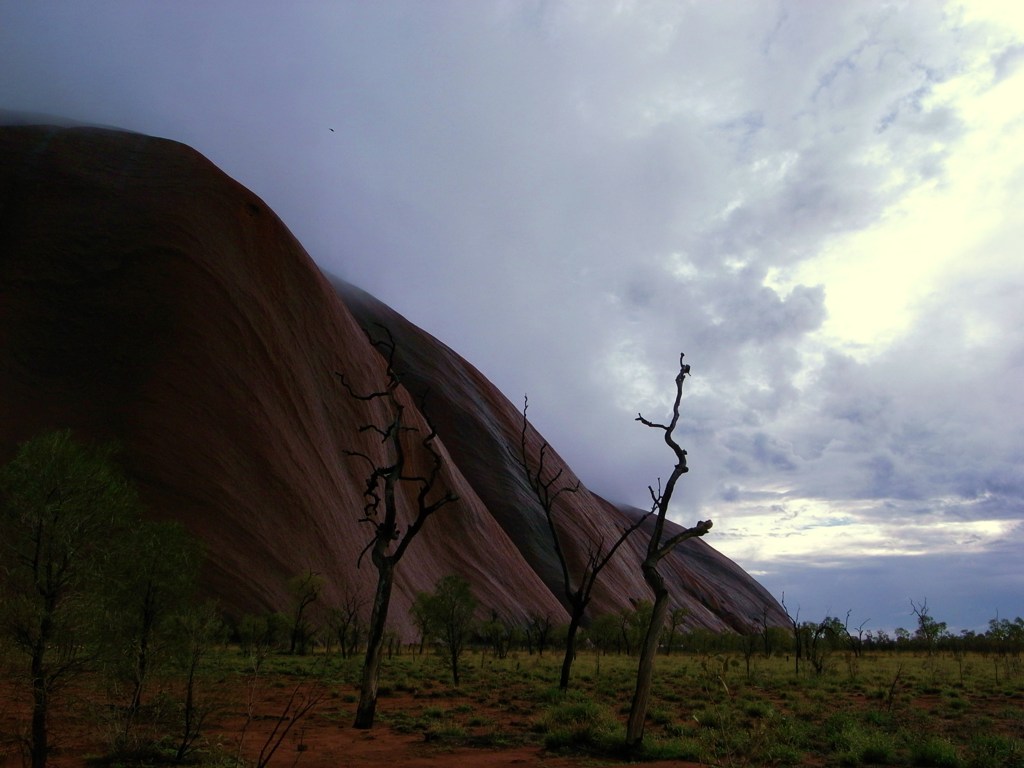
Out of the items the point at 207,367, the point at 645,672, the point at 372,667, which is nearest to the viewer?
the point at 645,672

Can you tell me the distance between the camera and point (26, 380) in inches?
1645

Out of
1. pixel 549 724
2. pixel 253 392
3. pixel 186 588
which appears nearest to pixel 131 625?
pixel 186 588

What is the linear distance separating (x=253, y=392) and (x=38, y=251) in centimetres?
1823

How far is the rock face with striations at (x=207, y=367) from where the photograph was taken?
132ft

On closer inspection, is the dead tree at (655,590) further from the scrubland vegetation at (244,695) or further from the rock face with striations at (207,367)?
the rock face with striations at (207,367)

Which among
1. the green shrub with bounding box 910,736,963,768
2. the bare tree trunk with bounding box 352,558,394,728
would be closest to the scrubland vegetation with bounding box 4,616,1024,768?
the green shrub with bounding box 910,736,963,768

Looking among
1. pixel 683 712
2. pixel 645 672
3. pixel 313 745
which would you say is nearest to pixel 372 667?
pixel 313 745

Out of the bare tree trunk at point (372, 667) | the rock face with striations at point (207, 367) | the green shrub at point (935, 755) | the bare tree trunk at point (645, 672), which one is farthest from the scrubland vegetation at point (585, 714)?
the rock face with striations at point (207, 367)

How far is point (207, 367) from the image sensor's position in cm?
4534

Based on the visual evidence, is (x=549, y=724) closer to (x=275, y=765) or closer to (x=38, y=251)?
(x=275, y=765)

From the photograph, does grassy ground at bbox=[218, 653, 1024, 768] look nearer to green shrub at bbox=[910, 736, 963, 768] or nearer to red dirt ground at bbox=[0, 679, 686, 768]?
green shrub at bbox=[910, 736, 963, 768]

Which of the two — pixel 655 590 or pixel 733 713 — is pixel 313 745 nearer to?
pixel 655 590

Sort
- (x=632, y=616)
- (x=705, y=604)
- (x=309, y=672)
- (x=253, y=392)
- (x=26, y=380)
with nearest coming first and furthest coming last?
(x=309, y=672) → (x=26, y=380) → (x=253, y=392) → (x=632, y=616) → (x=705, y=604)

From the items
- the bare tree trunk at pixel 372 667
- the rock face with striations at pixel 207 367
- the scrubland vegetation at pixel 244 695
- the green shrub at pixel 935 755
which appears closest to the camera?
the scrubland vegetation at pixel 244 695
